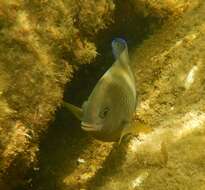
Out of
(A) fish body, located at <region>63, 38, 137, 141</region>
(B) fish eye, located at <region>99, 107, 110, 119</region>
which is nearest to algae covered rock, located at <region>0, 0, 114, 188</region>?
(A) fish body, located at <region>63, 38, 137, 141</region>

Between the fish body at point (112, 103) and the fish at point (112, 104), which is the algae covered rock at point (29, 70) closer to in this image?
the fish at point (112, 104)

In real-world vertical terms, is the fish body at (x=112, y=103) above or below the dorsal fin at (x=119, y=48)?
below

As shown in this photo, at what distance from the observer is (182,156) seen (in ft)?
11.1

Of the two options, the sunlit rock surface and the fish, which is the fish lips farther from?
the sunlit rock surface

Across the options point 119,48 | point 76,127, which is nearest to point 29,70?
point 119,48

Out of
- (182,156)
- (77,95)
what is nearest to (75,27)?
(77,95)

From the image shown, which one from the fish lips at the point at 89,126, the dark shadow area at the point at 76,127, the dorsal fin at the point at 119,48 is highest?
the dorsal fin at the point at 119,48

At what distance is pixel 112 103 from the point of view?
9.63 ft

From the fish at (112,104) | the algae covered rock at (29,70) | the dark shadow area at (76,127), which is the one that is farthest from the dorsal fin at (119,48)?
the dark shadow area at (76,127)

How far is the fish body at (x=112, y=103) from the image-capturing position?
2850 millimetres

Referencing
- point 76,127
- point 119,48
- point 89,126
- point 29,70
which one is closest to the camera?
point 89,126

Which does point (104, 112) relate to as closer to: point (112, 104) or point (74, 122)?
point (112, 104)

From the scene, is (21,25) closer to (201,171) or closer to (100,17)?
(100,17)

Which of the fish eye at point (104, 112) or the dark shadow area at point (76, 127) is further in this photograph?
the dark shadow area at point (76, 127)
